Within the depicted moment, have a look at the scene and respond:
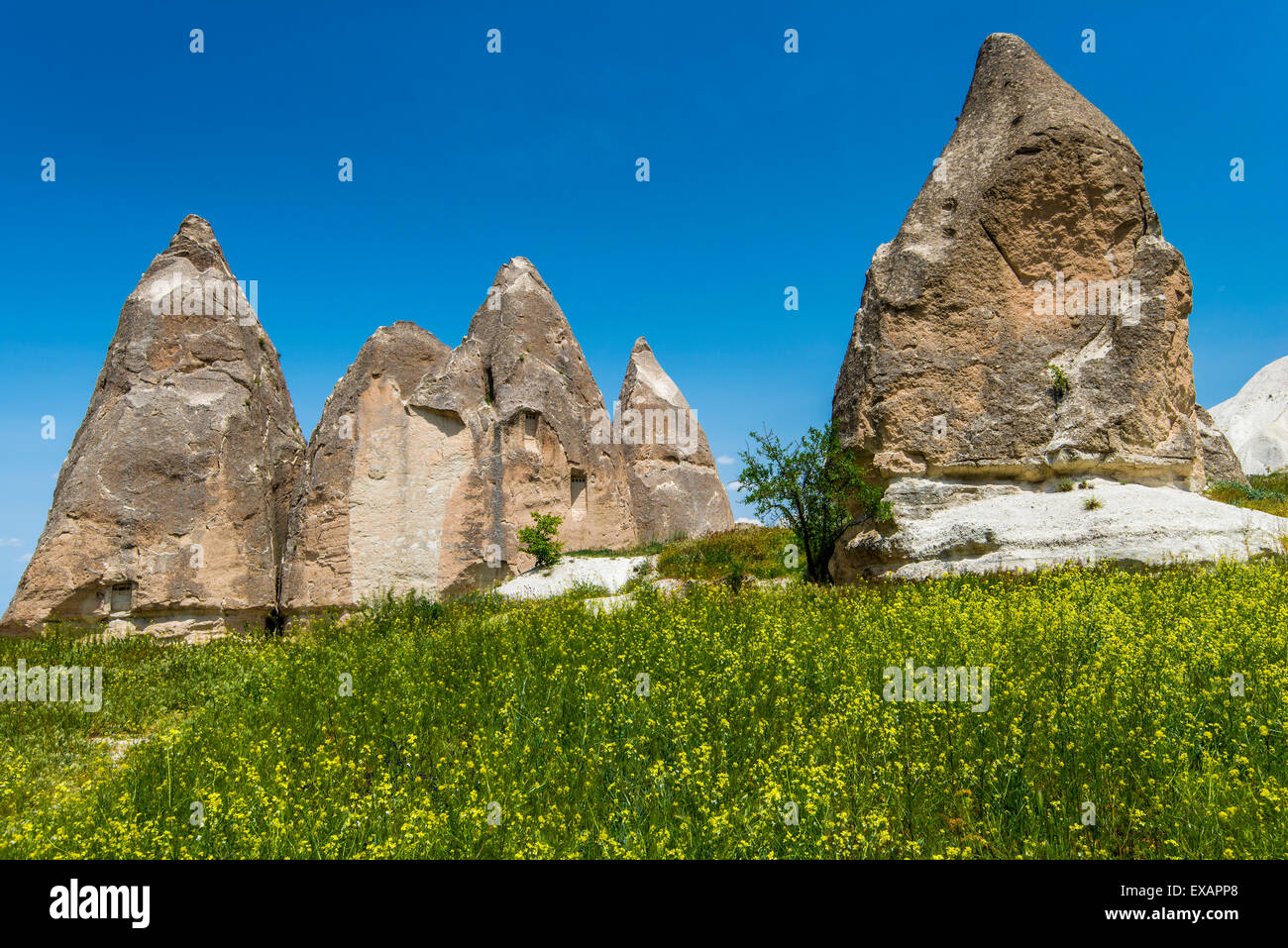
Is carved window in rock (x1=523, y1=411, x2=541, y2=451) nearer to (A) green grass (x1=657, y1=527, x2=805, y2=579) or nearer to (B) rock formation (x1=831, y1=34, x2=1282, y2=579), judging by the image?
(A) green grass (x1=657, y1=527, x2=805, y2=579)

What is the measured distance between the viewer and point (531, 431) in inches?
835

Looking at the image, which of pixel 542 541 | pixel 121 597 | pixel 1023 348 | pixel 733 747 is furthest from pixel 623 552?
pixel 733 747

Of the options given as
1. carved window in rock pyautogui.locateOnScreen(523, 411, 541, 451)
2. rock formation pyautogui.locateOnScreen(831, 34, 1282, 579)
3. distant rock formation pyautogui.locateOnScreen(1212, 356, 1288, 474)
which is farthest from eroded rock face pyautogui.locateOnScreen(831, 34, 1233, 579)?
distant rock formation pyautogui.locateOnScreen(1212, 356, 1288, 474)

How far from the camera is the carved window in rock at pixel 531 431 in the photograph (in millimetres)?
21047

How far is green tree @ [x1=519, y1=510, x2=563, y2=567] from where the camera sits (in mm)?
19500

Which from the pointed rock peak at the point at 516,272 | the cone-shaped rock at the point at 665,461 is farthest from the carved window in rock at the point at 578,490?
the pointed rock peak at the point at 516,272

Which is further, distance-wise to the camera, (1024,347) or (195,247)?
(195,247)

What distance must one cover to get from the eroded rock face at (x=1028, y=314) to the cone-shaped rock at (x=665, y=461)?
42.8 feet

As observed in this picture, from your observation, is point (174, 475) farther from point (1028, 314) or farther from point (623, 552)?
point (1028, 314)

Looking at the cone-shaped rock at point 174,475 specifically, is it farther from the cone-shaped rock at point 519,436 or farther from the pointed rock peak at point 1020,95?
the pointed rock peak at point 1020,95

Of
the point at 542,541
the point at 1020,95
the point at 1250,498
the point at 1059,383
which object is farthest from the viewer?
the point at 542,541

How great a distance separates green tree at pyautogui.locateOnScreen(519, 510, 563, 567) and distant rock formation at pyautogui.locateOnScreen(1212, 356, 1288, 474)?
34574mm

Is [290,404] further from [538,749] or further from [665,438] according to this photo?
[538,749]

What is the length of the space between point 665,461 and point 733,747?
22756mm
